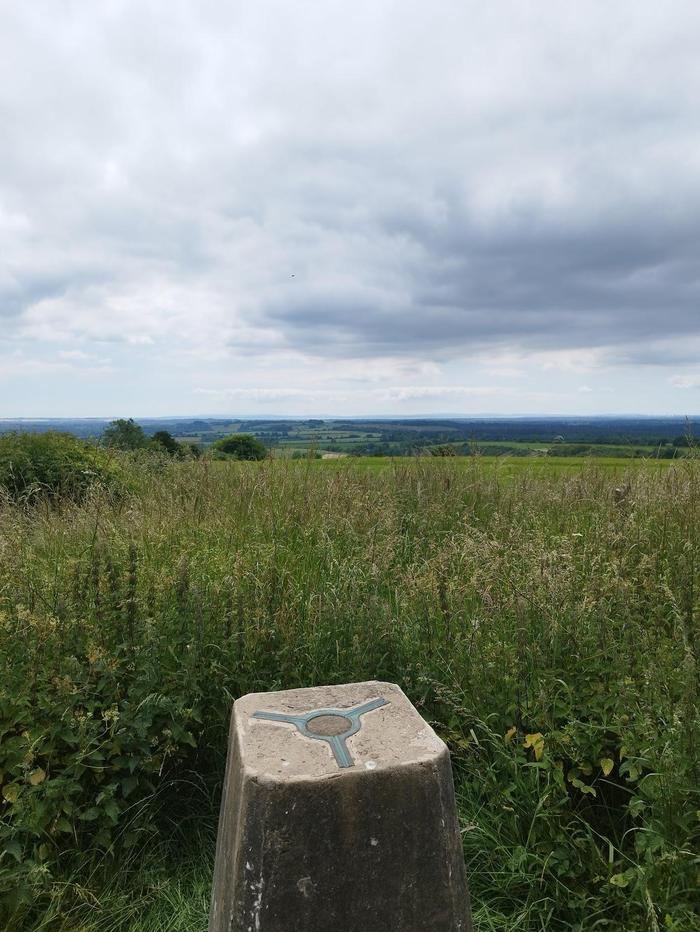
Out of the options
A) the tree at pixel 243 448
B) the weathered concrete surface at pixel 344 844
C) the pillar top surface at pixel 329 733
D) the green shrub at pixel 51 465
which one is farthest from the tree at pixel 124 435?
the weathered concrete surface at pixel 344 844

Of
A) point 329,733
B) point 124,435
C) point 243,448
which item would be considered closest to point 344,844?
point 329,733

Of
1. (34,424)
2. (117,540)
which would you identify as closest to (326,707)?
(117,540)

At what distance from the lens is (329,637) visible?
362cm

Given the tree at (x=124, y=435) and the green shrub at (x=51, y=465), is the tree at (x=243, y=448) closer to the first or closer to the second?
the tree at (x=124, y=435)

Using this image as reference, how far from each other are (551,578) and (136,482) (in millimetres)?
6040

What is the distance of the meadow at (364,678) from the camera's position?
2643 mm

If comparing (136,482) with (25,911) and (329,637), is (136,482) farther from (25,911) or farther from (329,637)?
(25,911)

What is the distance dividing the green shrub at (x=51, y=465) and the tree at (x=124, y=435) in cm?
80

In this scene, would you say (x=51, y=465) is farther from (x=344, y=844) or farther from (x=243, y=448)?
(x=344, y=844)

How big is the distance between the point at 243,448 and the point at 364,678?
6319mm

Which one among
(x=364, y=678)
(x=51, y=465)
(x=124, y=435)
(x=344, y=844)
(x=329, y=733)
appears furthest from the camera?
(x=124, y=435)

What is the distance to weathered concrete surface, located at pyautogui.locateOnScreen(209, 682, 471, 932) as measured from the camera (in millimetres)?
1968

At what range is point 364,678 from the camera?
3490mm

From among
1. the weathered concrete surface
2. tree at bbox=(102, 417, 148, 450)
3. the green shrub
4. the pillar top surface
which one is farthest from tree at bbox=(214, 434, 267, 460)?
the weathered concrete surface
